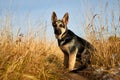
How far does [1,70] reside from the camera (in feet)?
15.9

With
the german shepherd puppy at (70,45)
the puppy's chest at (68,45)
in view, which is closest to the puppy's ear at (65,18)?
the german shepherd puppy at (70,45)

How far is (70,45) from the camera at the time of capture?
7.56 meters

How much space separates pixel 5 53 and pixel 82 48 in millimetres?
2739

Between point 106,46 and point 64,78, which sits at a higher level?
point 106,46

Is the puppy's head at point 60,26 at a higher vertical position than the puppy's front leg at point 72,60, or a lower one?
higher

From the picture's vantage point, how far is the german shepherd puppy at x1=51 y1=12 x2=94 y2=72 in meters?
7.44

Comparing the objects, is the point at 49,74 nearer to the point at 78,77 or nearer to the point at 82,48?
the point at 78,77

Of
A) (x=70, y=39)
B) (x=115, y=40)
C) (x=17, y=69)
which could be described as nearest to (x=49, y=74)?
(x=17, y=69)

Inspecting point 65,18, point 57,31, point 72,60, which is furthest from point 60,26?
point 72,60

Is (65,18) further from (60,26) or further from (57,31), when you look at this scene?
(57,31)

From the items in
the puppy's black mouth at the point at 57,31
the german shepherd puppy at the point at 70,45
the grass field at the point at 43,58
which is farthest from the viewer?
the puppy's black mouth at the point at 57,31

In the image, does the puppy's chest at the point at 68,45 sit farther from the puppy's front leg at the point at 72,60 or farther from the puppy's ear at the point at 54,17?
the puppy's ear at the point at 54,17

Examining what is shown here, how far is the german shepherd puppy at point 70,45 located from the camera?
7443mm

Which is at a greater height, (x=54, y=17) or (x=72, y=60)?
(x=54, y=17)
